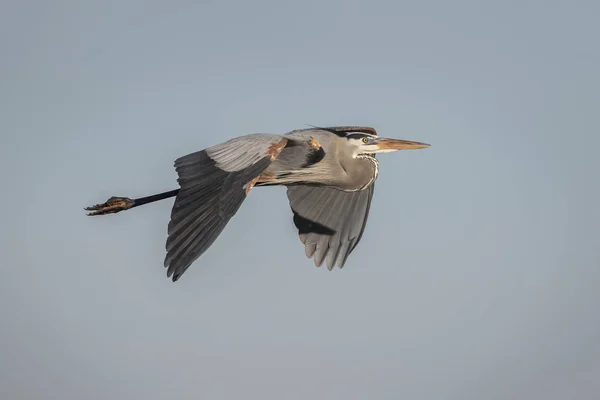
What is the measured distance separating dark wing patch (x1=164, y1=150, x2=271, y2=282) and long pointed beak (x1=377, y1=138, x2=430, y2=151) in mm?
1850

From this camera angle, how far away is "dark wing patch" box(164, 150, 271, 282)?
24.7 ft

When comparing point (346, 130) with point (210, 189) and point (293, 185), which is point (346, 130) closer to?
point (293, 185)

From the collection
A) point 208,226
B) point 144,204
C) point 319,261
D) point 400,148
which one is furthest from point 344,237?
point 208,226

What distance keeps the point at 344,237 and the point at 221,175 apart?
2.73m

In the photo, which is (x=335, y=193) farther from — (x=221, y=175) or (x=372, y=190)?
(x=221, y=175)

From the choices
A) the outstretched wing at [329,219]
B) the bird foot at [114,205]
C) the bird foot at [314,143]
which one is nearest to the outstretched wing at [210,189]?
the bird foot at [314,143]

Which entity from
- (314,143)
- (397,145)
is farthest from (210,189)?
(397,145)

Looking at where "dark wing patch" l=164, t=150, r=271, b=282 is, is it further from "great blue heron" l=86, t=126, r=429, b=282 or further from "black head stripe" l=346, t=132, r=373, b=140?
"black head stripe" l=346, t=132, r=373, b=140

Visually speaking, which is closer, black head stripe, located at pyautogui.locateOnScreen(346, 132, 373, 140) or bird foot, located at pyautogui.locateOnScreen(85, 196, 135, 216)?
black head stripe, located at pyautogui.locateOnScreen(346, 132, 373, 140)

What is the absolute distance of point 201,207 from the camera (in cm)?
793

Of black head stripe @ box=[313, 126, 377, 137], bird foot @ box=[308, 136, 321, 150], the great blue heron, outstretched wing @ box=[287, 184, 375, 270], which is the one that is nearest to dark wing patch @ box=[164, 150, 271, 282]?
the great blue heron

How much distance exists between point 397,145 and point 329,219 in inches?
51.3

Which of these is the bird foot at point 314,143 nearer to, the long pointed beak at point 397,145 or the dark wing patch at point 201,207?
the long pointed beak at point 397,145

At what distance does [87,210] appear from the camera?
1059 centimetres
